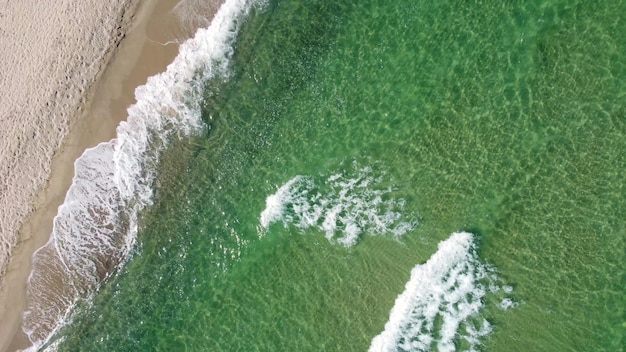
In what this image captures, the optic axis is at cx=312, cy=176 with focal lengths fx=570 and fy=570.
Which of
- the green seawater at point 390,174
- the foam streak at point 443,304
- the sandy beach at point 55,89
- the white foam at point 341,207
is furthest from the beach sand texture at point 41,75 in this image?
the foam streak at point 443,304

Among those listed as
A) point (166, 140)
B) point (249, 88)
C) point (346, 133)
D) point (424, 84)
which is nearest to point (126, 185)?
point (166, 140)

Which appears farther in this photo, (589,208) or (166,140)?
(166,140)

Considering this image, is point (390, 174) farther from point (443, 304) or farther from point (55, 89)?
point (55, 89)

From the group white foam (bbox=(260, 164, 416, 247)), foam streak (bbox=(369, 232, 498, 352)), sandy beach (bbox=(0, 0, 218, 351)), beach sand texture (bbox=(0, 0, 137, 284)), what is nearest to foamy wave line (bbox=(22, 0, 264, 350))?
sandy beach (bbox=(0, 0, 218, 351))

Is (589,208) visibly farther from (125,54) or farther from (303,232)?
(125,54)

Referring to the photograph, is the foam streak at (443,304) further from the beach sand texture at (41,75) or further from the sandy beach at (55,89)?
the beach sand texture at (41,75)

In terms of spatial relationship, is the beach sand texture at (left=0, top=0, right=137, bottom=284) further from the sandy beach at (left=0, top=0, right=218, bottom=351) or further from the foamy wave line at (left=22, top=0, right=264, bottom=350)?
the foamy wave line at (left=22, top=0, right=264, bottom=350)
